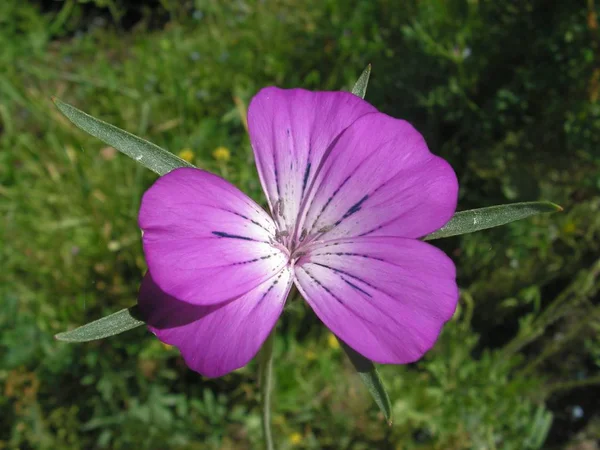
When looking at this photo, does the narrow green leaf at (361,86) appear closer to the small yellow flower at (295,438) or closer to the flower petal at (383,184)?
the flower petal at (383,184)

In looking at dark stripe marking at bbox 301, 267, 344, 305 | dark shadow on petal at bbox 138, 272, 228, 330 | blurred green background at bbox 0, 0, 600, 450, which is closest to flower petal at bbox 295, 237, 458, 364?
dark stripe marking at bbox 301, 267, 344, 305

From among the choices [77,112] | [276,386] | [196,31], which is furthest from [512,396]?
[196,31]

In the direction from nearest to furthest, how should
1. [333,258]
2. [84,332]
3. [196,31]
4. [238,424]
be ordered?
[84,332]
[333,258]
[238,424]
[196,31]

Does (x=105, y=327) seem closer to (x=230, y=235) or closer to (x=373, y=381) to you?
(x=230, y=235)

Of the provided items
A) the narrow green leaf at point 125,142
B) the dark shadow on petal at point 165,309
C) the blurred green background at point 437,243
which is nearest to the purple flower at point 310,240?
the dark shadow on petal at point 165,309

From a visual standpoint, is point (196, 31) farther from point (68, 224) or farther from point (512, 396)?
point (512, 396)

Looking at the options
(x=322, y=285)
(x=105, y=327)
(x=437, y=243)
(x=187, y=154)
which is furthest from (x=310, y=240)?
(x=187, y=154)
